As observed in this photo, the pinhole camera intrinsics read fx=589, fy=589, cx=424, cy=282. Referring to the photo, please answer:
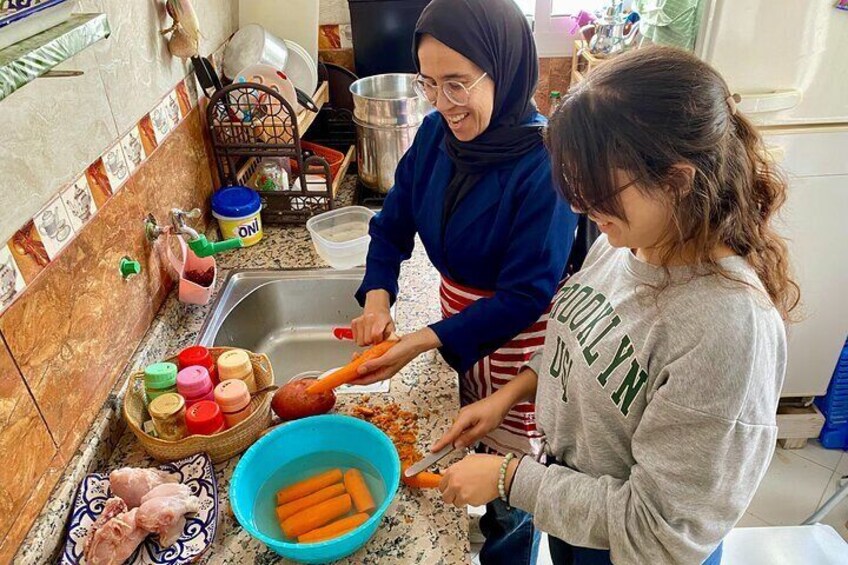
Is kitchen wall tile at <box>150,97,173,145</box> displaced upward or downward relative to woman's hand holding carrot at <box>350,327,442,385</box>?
upward

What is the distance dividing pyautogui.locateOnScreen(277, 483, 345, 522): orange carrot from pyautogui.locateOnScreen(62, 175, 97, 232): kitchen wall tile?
55cm

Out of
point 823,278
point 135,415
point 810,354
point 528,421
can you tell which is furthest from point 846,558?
point 135,415

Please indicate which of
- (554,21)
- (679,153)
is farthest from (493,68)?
(554,21)

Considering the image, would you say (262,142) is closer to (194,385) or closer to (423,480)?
(194,385)

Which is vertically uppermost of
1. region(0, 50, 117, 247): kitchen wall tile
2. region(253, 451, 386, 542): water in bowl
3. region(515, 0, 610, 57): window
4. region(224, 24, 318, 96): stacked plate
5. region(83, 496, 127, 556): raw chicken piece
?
region(0, 50, 117, 247): kitchen wall tile

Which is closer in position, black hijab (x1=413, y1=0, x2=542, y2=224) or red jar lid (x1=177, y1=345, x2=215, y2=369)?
black hijab (x1=413, y1=0, x2=542, y2=224)

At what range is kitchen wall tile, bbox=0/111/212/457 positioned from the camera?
84 centimetres

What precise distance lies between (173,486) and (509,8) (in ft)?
2.94

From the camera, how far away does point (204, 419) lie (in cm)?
94

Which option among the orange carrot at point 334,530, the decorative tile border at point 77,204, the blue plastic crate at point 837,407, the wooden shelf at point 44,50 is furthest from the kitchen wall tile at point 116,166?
the blue plastic crate at point 837,407

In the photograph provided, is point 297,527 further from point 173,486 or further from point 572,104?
point 572,104

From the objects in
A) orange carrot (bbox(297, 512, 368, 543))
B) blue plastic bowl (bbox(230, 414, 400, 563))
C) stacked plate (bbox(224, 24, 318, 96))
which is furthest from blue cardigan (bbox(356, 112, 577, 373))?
stacked plate (bbox(224, 24, 318, 96))

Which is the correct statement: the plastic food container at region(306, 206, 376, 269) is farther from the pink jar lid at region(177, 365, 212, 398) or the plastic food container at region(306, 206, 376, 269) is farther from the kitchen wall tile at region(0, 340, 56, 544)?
the kitchen wall tile at region(0, 340, 56, 544)

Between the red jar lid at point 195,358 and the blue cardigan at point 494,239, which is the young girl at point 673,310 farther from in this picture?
the red jar lid at point 195,358
